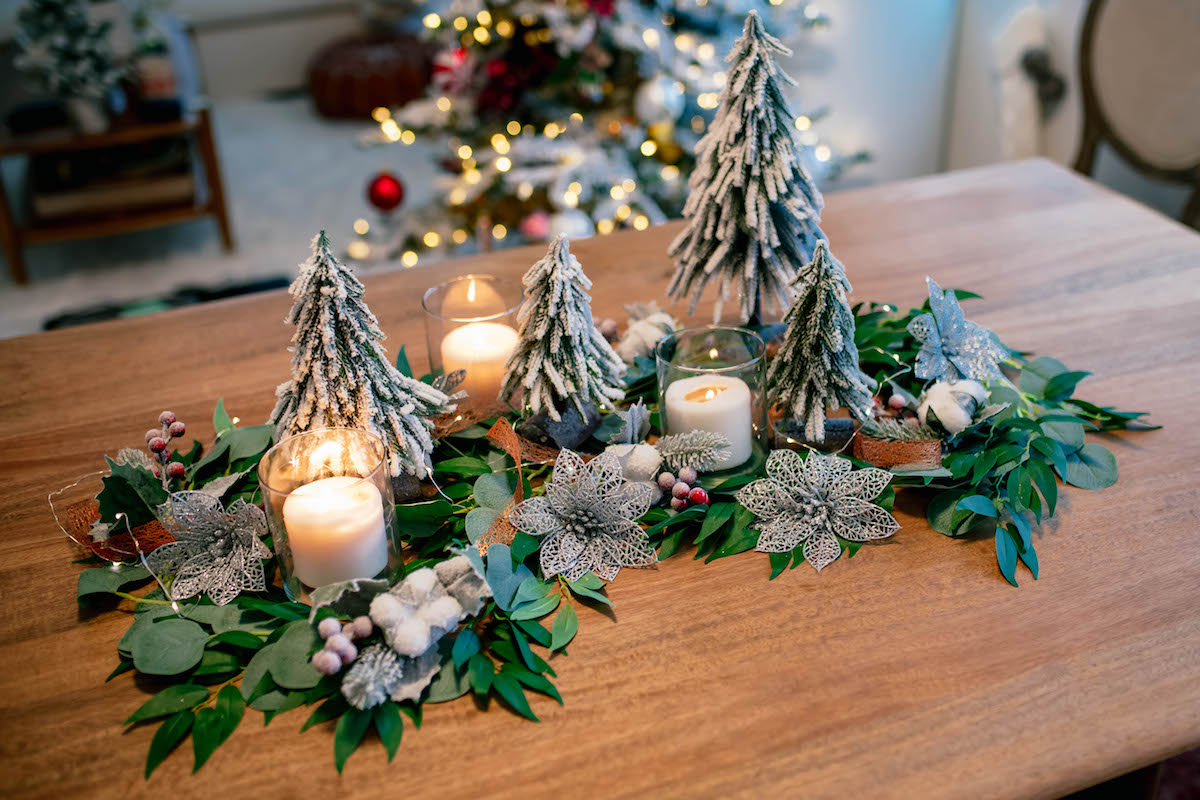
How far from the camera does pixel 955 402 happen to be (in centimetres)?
87

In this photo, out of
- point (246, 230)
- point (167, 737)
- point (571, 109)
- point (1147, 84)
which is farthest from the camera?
point (246, 230)

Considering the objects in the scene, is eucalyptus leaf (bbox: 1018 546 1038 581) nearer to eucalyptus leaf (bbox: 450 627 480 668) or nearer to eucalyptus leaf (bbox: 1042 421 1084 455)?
eucalyptus leaf (bbox: 1042 421 1084 455)

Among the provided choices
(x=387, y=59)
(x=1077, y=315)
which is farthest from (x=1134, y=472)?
(x=387, y=59)

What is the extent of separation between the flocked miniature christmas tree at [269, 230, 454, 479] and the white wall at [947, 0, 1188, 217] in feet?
7.37

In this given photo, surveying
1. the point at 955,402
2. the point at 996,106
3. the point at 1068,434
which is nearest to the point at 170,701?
the point at 955,402

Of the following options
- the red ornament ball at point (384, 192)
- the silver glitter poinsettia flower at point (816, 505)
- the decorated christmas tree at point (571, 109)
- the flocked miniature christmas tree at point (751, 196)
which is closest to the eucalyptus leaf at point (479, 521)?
the silver glitter poinsettia flower at point (816, 505)

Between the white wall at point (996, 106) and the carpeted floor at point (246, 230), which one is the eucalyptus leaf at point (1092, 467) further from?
the carpeted floor at point (246, 230)

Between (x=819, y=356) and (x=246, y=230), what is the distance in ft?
9.99

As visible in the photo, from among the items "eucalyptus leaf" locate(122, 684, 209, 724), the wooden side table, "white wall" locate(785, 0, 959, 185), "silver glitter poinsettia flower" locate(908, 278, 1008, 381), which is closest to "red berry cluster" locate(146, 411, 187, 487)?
"eucalyptus leaf" locate(122, 684, 209, 724)

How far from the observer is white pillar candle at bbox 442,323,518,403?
0.95m

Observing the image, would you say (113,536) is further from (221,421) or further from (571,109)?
(571,109)

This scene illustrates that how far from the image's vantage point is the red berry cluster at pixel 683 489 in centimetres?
84

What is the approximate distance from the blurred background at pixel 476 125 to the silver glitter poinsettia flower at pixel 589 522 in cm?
130

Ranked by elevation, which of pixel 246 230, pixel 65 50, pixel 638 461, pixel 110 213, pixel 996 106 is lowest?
pixel 246 230
